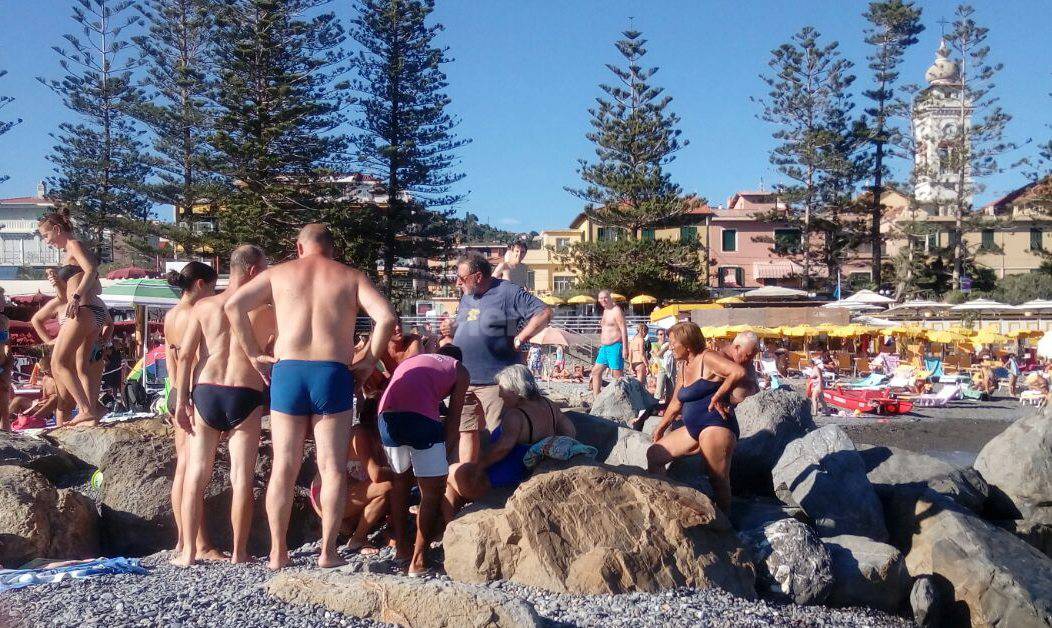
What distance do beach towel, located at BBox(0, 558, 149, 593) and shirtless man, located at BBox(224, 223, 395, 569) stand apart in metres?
0.67

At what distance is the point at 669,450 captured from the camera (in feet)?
19.3

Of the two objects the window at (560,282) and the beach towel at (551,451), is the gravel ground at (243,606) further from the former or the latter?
the window at (560,282)

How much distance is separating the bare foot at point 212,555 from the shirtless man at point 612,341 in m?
6.79

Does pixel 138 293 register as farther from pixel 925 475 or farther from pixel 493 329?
pixel 925 475

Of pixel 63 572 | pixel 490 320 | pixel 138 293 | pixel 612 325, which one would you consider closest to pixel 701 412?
pixel 490 320

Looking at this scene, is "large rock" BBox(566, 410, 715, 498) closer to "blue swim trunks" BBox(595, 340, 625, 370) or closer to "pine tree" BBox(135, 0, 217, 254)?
"blue swim trunks" BBox(595, 340, 625, 370)

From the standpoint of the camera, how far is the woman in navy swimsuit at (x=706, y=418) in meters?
5.62

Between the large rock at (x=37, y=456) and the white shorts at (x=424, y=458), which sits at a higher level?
the white shorts at (x=424, y=458)

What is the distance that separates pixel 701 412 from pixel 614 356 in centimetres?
557

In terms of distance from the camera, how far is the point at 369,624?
3588mm

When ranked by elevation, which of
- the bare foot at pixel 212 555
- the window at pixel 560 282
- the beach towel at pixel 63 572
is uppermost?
the window at pixel 560 282

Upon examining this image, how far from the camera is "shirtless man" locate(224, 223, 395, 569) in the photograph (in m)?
4.23

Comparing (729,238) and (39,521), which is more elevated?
(729,238)

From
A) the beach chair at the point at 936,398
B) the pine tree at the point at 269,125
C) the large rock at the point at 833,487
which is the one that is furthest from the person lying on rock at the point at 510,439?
the pine tree at the point at 269,125
